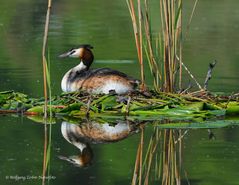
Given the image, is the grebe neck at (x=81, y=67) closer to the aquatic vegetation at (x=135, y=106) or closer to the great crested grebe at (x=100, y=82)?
the great crested grebe at (x=100, y=82)

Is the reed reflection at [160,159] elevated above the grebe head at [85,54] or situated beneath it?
situated beneath

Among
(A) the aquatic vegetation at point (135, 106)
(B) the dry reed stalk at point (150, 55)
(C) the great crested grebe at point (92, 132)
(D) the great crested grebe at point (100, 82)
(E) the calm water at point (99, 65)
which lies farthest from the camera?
(D) the great crested grebe at point (100, 82)

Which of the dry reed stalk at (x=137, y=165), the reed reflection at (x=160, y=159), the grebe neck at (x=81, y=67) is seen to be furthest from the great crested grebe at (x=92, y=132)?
the grebe neck at (x=81, y=67)

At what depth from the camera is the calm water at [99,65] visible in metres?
7.82

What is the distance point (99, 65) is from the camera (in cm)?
1461

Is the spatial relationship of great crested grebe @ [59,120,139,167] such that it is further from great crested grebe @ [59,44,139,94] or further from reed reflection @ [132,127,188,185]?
great crested grebe @ [59,44,139,94]

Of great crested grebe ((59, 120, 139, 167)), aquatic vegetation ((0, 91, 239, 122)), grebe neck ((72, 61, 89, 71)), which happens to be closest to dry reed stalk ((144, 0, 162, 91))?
aquatic vegetation ((0, 91, 239, 122))

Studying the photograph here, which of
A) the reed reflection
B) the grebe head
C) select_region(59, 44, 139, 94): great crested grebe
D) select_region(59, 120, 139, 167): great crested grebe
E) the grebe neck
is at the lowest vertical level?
the reed reflection

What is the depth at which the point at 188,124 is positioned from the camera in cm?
954

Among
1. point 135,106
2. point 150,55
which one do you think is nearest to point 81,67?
point 150,55

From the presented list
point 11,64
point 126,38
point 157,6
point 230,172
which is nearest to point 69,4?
point 157,6

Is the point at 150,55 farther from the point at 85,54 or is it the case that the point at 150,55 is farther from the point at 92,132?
the point at 92,132

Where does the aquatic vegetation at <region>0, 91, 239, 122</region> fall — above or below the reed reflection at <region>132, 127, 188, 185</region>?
above

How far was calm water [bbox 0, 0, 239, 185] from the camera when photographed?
7816 mm
